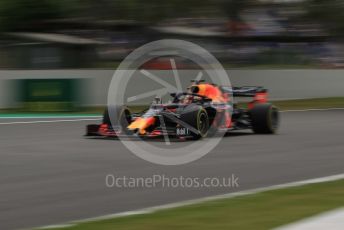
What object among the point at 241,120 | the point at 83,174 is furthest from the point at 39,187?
the point at 241,120

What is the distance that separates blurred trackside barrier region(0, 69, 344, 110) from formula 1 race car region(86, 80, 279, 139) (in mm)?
8298

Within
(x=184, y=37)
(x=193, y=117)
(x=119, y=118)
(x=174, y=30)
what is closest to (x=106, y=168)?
(x=193, y=117)

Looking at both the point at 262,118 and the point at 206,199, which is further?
the point at 262,118

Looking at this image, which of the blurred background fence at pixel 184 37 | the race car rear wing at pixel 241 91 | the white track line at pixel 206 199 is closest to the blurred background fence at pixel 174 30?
the blurred background fence at pixel 184 37

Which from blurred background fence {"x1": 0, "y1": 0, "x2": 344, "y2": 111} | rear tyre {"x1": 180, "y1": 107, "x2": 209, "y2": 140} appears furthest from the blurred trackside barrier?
rear tyre {"x1": 180, "y1": 107, "x2": 209, "y2": 140}

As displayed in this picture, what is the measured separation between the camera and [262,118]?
1412 cm

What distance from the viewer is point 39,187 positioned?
27.0 ft

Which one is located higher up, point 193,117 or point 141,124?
point 193,117

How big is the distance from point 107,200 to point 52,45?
717 inches

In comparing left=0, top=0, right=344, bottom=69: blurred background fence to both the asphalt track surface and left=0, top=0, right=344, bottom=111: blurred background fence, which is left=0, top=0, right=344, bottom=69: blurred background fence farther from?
the asphalt track surface

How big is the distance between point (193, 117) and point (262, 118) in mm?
1997

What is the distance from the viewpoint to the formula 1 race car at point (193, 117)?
12648 millimetres

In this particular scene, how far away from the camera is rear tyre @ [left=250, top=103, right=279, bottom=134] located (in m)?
14.1

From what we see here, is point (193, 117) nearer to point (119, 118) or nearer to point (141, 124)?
point (141, 124)
